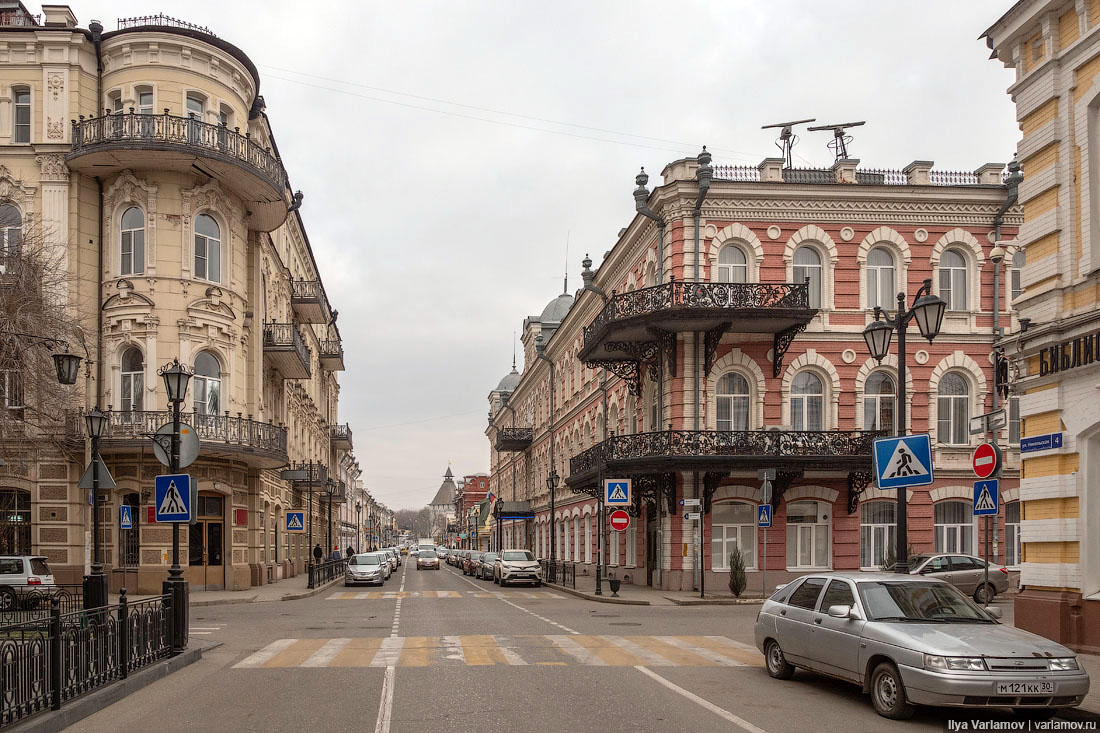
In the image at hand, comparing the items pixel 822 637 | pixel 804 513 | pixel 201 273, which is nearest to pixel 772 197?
pixel 804 513

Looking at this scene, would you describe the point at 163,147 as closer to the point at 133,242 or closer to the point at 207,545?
the point at 133,242

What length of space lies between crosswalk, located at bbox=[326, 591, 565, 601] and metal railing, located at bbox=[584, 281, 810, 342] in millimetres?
10164

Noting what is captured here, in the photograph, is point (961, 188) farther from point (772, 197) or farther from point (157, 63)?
point (157, 63)

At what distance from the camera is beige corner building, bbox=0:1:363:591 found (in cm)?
3139

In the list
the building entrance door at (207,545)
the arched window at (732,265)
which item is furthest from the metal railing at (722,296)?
the building entrance door at (207,545)

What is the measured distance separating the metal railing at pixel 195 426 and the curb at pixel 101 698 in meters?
17.3

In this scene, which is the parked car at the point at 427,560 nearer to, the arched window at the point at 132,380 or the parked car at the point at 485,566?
the parked car at the point at 485,566

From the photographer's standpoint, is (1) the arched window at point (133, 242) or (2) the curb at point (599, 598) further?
(1) the arched window at point (133, 242)

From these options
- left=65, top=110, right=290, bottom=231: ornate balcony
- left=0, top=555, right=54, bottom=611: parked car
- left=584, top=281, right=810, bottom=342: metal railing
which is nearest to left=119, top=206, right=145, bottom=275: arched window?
left=65, top=110, right=290, bottom=231: ornate balcony

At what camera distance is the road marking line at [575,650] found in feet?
47.5

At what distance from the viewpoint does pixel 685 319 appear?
30.7 metres

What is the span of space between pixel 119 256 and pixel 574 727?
90.8 ft

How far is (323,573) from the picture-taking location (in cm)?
4188

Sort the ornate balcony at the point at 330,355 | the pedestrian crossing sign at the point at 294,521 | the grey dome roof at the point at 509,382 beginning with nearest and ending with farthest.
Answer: the pedestrian crossing sign at the point at 294,521, the ornate balcony at the point at 330,355, the grey dome roof at the point at 509,382
